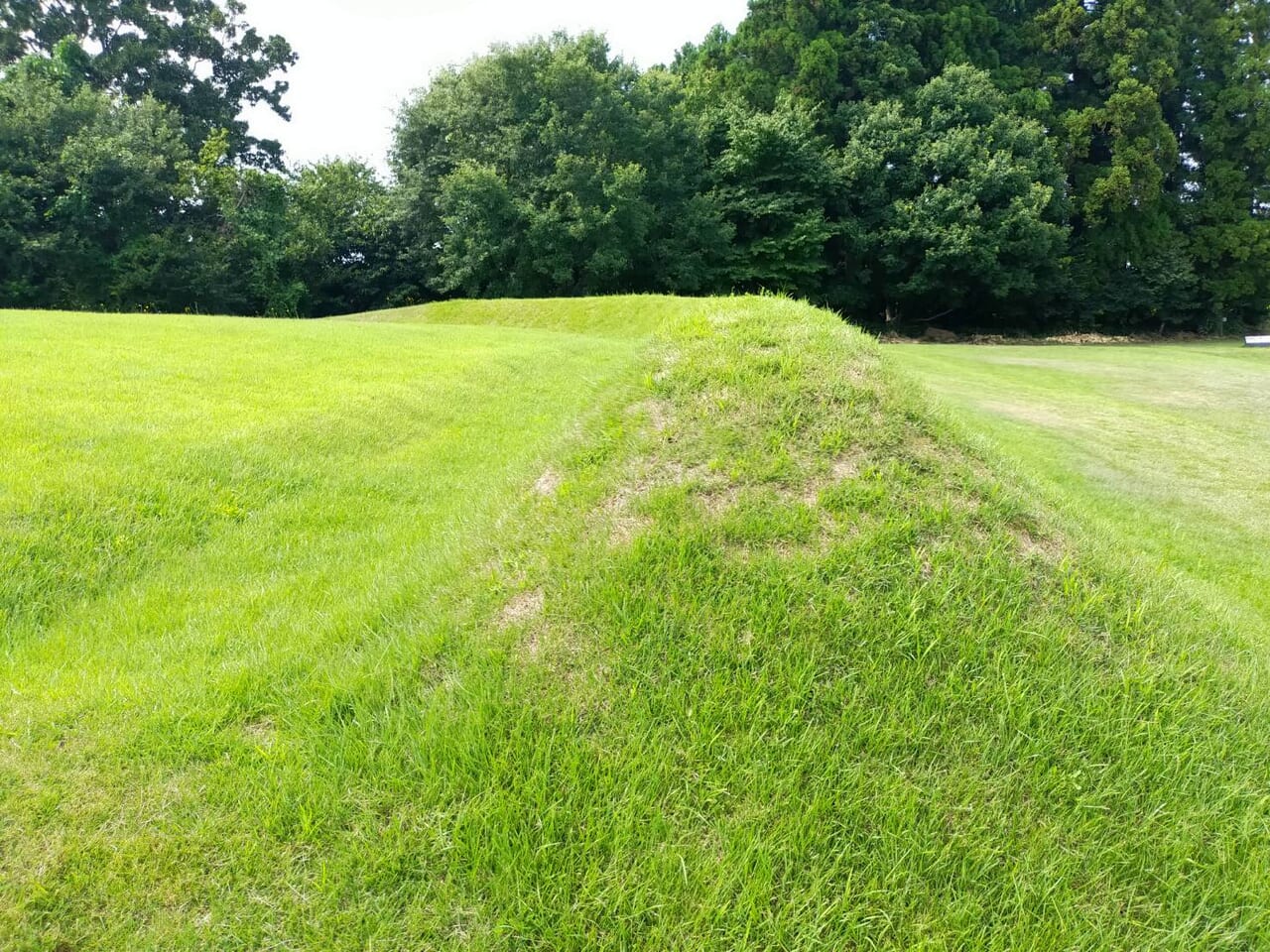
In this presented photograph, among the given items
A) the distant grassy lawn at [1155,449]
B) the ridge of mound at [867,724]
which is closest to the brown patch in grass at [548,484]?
the ridge of mound at [867,724]

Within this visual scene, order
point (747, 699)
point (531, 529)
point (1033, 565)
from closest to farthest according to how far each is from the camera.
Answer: point (747, 699) → point (1033, 565) → point (531, 529)

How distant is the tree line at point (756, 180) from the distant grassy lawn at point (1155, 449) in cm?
1188

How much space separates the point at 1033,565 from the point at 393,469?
505 centimetres

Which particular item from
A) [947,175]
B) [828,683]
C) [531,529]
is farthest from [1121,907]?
[947,175]

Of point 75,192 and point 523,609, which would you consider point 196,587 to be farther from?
point 75,192

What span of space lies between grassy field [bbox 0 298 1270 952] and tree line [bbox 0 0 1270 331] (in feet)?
73.8

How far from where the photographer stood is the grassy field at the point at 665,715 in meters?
1.76

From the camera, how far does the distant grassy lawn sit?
15.7ft

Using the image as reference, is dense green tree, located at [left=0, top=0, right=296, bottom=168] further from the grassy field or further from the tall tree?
the grassy field

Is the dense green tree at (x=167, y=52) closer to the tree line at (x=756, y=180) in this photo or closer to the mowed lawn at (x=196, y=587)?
the tree line at (x=756, y=180)

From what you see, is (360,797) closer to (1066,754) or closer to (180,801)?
(180,801)

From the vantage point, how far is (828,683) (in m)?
2.26

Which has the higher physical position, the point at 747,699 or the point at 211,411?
the point at 211,411

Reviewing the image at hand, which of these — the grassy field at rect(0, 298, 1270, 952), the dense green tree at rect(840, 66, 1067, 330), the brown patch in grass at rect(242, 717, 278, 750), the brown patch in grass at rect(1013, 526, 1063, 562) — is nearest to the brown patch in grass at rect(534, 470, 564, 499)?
the grassy field at rect(0, 298, 1270, 952)
